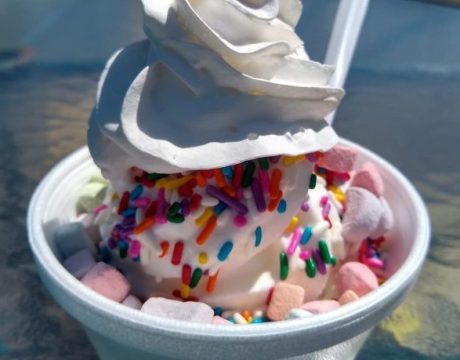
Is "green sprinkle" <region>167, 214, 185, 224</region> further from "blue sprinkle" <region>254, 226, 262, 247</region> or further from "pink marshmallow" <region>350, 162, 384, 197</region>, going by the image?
"pink marshmallow" <region>350, 162, 384, 197</region>

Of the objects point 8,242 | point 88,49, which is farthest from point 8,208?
point 88,49

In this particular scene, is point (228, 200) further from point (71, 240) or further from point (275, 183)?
point (71, 240)

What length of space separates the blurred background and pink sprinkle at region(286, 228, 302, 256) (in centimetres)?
30

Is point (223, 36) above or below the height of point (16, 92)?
above

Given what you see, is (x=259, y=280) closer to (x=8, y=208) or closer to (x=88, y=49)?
(x=8, y=208)

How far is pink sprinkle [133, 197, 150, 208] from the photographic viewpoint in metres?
0.98

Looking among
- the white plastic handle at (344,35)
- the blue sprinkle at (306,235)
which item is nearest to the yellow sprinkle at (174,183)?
the blue sprinkle at (306,235)

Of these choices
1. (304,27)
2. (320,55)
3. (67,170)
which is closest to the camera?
(67,170)

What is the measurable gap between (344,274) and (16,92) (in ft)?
4.27

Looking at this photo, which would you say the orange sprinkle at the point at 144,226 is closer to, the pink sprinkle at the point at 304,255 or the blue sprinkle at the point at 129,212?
the blue sprinkle at the point at 129,212

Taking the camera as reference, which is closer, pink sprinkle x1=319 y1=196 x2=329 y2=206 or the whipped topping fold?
the whipped topping fold

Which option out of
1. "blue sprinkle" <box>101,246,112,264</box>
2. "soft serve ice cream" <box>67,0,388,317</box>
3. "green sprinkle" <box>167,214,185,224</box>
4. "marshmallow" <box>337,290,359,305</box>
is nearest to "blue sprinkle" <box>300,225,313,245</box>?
"soft serve ice cream" <box>67,0,388,317</box>

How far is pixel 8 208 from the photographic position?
152 centimetres

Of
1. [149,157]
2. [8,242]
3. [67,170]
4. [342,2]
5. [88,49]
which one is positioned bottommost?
[8,242]
